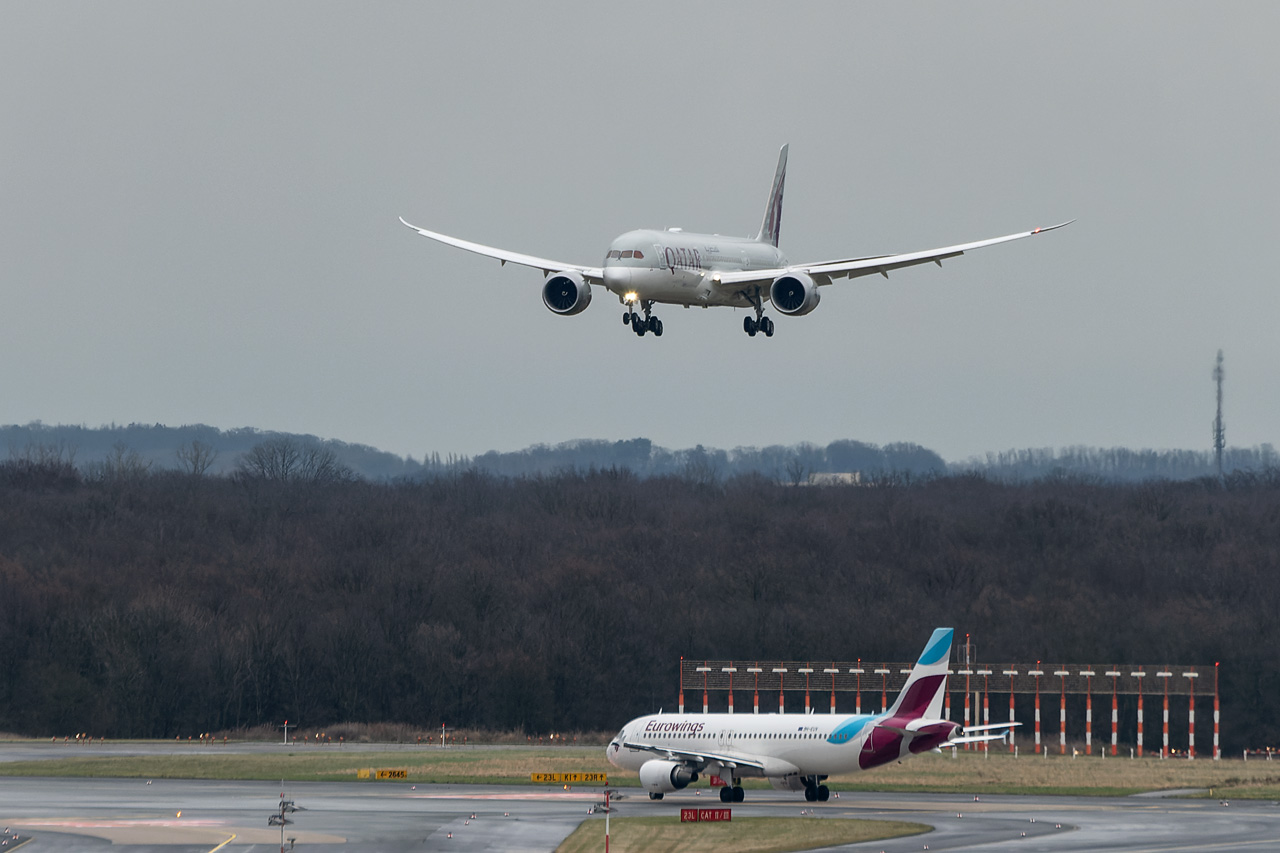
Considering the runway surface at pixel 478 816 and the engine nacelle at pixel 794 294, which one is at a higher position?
the engine nacelle at pixel 794 294

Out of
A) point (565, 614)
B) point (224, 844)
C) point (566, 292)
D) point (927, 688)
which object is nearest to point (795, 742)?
point (927, 688)

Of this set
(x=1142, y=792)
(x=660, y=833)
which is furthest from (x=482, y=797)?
(x=1142, y=792)

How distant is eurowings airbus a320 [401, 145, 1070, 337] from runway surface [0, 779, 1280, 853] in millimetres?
18310

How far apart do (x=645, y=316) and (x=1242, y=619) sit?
112616mm

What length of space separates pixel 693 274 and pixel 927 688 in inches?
1095

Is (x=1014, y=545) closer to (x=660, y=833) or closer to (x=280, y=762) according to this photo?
(x=280, y=762)

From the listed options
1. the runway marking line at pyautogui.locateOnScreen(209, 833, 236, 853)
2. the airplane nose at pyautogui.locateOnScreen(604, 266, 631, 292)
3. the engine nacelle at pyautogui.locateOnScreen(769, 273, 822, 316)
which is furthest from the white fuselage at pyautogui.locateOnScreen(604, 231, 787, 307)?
the runway marking line at pyautogui.locateOnScreen(209, 833, 236, 853)

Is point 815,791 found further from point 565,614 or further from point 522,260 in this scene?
point 565,614

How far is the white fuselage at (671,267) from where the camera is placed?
2095 inches

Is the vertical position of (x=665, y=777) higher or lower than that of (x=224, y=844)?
higher

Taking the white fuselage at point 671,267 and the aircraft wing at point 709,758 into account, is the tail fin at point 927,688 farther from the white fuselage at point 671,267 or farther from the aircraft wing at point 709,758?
Answer: the white fuselage at point 671,267

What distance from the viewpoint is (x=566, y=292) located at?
Answer: 179 ft

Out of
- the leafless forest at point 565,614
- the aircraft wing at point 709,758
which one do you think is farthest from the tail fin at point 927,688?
the leafless forest at point 565,614

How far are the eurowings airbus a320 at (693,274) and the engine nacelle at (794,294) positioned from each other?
0.03 metres
